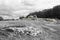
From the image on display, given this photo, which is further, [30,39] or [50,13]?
[50,13]

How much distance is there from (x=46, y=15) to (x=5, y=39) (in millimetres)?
68679

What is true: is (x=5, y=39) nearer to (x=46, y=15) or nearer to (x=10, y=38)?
(x=10, y=38)

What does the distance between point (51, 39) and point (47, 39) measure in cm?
51

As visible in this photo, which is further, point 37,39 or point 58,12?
point 58,12

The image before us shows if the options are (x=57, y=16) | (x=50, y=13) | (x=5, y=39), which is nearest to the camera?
(x=5, y=39)

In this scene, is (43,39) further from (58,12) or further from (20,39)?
(58,12)

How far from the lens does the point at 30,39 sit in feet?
48.8

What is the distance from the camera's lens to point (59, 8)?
70.7 meters

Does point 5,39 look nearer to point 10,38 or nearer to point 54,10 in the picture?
point 10,38

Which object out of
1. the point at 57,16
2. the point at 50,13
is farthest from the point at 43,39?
the point at 50,13

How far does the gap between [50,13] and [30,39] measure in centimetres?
6356

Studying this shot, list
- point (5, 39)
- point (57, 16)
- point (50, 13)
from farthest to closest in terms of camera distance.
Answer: point (50, 13)
point (57, 16)
point (5, 39)

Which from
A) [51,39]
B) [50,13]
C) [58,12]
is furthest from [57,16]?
[51,39]

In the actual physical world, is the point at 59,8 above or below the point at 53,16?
above
